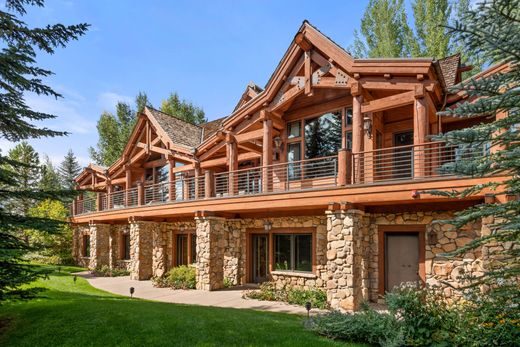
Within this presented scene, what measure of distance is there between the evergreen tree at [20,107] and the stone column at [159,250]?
977 cm

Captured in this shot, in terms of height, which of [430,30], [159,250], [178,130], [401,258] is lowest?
[159,250]

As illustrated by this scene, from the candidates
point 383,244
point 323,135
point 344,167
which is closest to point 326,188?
point 344,167

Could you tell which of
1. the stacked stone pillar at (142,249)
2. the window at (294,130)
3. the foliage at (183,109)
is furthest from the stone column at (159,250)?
the foliage at (183,109)

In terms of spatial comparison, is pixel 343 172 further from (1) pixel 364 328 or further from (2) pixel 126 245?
(2) pixel 126 245

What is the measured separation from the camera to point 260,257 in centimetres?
1488

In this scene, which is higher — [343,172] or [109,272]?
[343,172]

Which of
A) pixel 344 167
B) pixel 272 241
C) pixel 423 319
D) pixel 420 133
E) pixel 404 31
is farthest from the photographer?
pixel 404 31

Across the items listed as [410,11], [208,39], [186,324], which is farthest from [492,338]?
[410,11]

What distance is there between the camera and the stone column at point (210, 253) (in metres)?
14.2

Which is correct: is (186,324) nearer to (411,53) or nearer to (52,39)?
(52,39)

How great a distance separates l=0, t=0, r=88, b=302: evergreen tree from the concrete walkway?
5602mm

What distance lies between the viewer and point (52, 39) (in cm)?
834

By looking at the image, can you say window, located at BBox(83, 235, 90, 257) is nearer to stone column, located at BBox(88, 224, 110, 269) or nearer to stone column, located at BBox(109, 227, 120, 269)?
stone column, located at BBox(88, 224, 110, 269)

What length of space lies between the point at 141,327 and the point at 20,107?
6.05 meters
